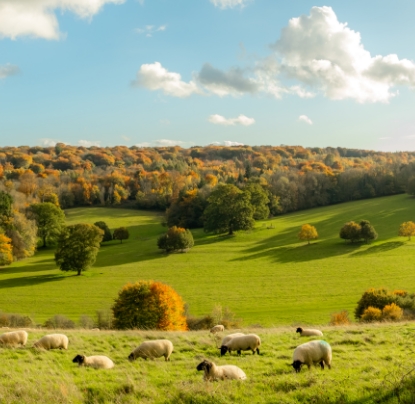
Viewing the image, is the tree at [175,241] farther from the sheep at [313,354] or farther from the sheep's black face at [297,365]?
the sheep's black face at [297,365]

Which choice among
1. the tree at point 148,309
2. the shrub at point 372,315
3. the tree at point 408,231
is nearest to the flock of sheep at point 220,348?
the shrub at point 372,315

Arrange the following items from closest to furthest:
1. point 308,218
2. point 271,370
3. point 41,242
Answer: point 271,370, point 41,242, point 308,218

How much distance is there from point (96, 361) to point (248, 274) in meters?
49.2

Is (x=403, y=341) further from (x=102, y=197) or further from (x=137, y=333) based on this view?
(x=102, y=197)

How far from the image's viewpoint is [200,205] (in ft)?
331

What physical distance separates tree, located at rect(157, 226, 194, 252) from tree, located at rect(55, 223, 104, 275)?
44.6 feet

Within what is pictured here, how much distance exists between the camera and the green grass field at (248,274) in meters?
46.7

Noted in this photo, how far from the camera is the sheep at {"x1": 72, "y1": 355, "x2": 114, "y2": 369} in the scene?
12.9 m

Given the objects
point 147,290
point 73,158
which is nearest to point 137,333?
point 147,290

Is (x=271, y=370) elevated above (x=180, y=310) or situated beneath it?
elevated above

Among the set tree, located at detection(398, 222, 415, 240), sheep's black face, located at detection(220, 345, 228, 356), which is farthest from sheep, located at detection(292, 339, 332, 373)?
tree, located at detection(398, 222, 415, 240)

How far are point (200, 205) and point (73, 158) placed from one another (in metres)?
114

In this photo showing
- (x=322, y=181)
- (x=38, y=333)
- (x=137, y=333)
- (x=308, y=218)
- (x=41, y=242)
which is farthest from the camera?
(x=322, y=181)

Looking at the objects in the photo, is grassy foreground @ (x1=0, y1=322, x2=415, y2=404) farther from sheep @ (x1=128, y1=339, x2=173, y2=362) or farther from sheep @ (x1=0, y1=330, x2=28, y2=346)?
sheep @ (x1=0, y1=330, x2=28, y2=346)
